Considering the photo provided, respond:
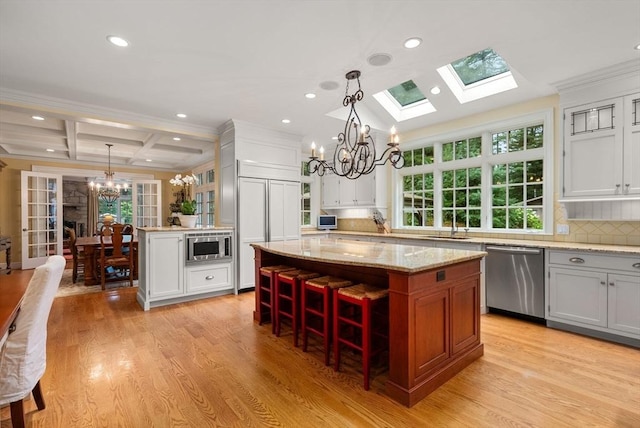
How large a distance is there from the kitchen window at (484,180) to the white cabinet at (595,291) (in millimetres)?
784

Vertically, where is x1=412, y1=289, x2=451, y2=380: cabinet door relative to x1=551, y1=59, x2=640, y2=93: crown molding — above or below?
below

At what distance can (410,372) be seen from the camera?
204cm

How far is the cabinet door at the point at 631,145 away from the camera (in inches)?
119

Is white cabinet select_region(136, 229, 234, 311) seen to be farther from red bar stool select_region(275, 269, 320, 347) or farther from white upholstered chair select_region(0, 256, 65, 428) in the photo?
white upholstered chair select_region(0, 256, 65, 428)

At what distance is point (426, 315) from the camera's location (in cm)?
216

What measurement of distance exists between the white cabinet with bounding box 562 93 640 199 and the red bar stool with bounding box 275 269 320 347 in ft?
9.90

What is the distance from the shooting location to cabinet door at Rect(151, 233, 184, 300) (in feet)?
13.5

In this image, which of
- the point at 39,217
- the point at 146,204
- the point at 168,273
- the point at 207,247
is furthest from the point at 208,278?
the point at 39,217

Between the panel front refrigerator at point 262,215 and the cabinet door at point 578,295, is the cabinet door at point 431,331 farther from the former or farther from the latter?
the panel front refrigerator at point 262,215

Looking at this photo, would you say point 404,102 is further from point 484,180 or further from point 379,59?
point 379,59

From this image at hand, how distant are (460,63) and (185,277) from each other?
15.4 ft

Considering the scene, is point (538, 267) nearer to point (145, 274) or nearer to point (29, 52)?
point (145, 274)

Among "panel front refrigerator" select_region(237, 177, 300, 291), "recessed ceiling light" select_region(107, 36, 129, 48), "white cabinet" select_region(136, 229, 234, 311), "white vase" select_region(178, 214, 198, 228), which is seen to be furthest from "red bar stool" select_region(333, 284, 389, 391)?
"white vase" select_region(178, 214, 198, 228)

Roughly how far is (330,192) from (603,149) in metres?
4.29
